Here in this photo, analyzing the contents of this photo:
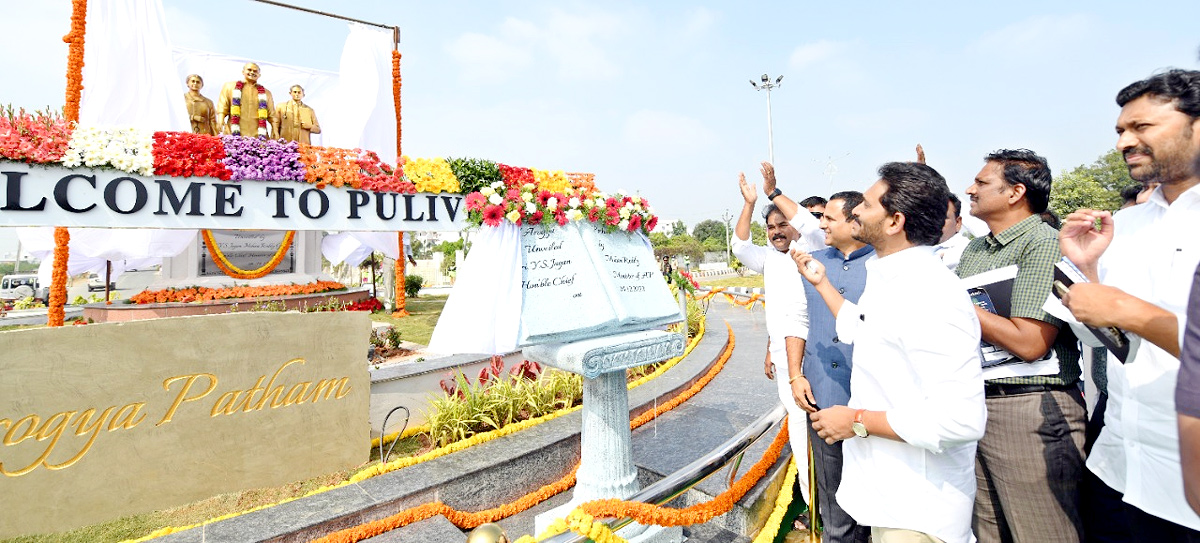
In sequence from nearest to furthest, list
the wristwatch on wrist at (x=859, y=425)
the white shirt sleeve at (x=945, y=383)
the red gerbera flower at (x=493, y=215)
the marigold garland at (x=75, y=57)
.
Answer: the white shirt sleeve at (x=945, y=383), the wristwatch on wrist at (x=859, y=425), the red gerbera flower at (x=493, y=215), the marigold garland at (x=75, y=57)

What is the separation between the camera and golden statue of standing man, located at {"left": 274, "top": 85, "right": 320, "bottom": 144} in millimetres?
12648

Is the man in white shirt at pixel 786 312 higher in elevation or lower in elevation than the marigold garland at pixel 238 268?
lower

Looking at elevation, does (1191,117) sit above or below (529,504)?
above

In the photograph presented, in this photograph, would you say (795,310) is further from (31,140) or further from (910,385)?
(31,140)

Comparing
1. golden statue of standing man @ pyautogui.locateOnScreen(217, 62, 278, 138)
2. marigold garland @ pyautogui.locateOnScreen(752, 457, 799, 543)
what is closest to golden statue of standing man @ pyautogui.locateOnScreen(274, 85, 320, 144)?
golden statue of standing man @ pyautogui.locateOnScreen(217, 62, 278, 138)

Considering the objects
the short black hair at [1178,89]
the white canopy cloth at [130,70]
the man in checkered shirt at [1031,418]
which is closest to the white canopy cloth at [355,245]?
the white canopy cloth at [130,70]

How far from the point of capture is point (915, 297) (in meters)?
1.49

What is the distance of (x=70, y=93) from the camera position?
957 centimetres

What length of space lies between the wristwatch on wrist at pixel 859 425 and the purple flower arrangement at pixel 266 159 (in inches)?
161

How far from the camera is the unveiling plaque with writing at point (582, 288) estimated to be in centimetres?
268

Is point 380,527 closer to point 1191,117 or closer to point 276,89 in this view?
point 1191,117

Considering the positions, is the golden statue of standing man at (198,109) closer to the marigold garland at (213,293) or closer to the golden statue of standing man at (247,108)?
the golden statue of standing man at (247,108)

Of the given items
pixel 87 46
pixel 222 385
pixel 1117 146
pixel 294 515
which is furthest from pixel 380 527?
pixel 87 46

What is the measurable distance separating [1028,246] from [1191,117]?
0.63 metres
